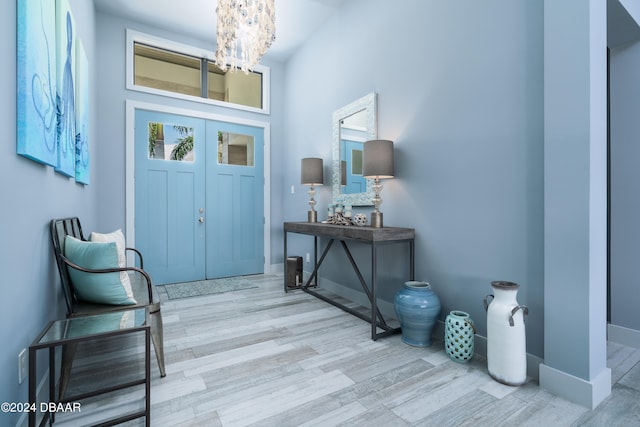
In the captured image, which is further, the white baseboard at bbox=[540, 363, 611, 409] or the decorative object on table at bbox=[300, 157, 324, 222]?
the decorative object on table at bbox=[300, 157, 324, 222]

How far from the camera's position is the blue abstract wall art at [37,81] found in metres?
1.29

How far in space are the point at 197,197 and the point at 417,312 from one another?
3164 mm

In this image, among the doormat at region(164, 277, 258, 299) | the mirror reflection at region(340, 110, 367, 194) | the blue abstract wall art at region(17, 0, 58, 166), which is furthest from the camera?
the doormat at region(164, 277, 258, 299)

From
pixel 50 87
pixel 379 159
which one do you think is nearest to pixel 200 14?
pixel 50 87

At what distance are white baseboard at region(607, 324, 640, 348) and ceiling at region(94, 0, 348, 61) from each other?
3.82 meters

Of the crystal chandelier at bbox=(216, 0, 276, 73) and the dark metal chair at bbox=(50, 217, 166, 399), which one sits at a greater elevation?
the crystal chandelier at bbox=(216, 0, 276, 73)

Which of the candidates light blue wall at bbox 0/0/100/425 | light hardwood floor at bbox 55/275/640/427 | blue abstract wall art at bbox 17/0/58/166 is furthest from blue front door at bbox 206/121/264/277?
blue abstract wall art at bbox 17/0/58/166

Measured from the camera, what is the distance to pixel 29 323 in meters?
1.40

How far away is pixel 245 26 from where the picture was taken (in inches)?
85.0

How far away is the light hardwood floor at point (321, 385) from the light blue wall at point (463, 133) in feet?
1.31

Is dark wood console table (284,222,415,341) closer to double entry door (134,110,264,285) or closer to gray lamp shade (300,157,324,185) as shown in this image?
gray lamp shade (300,157,324,185)

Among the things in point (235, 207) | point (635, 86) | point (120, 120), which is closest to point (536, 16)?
point (635, 86)

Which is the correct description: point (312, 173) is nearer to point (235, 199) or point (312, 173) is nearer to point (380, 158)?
point (380, 158)

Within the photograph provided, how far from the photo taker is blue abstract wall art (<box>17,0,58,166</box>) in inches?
50.6
